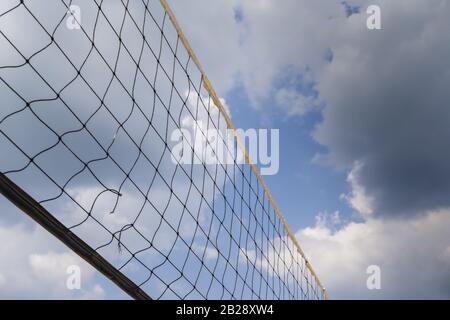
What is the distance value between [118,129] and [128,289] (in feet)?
2.74

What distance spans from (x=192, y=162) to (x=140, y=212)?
2.98 ft

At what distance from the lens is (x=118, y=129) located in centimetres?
240

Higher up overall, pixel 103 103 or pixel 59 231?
pixel 103 103
